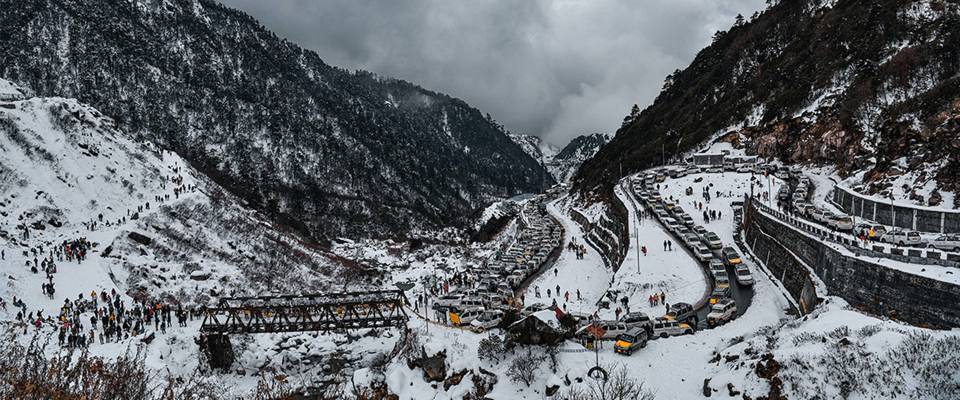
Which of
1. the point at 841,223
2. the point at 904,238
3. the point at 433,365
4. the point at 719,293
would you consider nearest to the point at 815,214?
the point at 841,223

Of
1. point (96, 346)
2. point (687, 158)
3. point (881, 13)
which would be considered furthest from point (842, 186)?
point (96, 346)

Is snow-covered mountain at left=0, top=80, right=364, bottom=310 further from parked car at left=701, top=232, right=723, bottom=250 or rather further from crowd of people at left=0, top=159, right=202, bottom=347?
parked car at left=701, top=232, right=723, bottom=250

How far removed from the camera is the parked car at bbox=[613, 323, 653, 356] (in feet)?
79.7

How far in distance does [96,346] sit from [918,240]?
4322 cm

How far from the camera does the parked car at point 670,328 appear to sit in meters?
27.2

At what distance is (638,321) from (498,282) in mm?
23062

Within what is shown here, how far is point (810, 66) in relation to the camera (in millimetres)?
84750

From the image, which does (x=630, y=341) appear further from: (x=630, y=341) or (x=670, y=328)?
(x=670, y=328)

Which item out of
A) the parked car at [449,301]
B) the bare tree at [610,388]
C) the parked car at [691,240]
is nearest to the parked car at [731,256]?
the parked car at [691,240]

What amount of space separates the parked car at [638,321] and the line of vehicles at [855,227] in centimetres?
1359

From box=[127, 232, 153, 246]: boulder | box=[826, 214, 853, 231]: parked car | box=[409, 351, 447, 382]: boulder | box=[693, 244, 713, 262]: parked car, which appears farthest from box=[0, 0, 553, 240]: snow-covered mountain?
box=[826, 214, 853, 231]: parked car

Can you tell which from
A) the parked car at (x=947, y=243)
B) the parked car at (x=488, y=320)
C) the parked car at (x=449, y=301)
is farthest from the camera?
the parked car at (x=449, y=301)

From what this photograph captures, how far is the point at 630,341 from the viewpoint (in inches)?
966

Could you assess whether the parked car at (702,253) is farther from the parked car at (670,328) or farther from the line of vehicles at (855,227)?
the parked car at (670,328)
